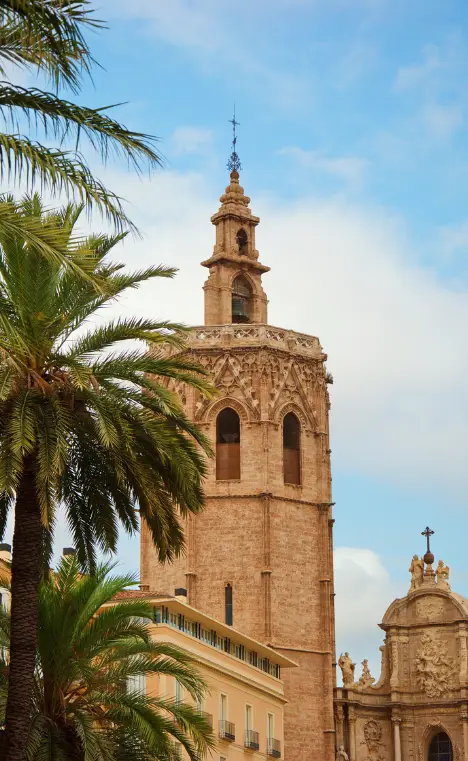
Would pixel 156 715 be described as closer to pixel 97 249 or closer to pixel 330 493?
pixel 97 249

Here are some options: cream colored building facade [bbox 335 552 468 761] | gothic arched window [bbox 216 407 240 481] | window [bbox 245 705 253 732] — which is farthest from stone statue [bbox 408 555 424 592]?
window [bbox 245 705 253 732]

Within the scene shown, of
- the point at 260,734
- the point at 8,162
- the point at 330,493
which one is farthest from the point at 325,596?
the point at 8,162

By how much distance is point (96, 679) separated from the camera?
28.1 meters

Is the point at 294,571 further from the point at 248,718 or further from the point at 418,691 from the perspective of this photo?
the point at 248,718

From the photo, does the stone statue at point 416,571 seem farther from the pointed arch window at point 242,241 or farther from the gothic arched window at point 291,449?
the pointed arch window at point 242,241

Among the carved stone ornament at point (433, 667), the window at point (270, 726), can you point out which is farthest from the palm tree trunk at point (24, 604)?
the carved stone ornament at point (433, 667)

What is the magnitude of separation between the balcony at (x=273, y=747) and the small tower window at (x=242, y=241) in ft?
86.6

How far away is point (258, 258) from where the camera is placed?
7131cm

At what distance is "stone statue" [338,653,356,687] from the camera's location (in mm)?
66562

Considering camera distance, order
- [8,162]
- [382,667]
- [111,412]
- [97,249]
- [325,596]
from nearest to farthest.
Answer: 1. [8,162]
2. [111,412]
3. [97,249]
4. [325,596]
5. [382,667]

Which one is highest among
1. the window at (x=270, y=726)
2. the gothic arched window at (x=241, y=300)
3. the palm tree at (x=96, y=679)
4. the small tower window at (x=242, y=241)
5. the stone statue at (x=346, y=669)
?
the small tower window at (x=242, y=241)

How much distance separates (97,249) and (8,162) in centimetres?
1044

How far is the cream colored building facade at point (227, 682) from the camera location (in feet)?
146

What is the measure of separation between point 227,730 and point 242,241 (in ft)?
99.9
